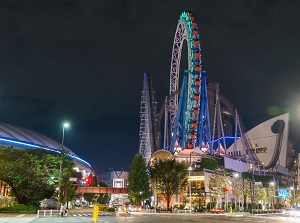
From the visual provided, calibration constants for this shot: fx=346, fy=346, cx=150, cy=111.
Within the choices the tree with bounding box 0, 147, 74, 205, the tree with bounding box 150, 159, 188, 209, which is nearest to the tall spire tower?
the tree with bounding box 150, 159, 188, 209

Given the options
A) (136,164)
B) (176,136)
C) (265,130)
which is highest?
(265,130)

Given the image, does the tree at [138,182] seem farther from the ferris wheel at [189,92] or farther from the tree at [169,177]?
the ferris wheel at [189,92]

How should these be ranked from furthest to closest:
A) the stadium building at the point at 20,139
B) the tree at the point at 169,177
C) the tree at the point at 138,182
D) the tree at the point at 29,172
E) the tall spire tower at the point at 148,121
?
the tall spire tower at the point at 148,121 → the stadium building at the point at 20,139 → the tree at the point at 138,182 → the tree at the point at 169,177 → the tree at the point at 29,172

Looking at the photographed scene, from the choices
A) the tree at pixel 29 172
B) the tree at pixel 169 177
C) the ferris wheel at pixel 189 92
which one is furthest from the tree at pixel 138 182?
the tree at pixel 29 172

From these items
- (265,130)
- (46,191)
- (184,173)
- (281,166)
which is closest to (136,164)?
(184,173)

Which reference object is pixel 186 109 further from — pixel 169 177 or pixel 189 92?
pixel 169 177

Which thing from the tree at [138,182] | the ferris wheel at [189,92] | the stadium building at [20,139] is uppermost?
the ferris wheel at [189,92]

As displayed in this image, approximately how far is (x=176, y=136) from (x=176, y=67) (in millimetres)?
20358

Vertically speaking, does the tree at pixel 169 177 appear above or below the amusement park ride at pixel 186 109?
below

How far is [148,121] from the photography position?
367ft

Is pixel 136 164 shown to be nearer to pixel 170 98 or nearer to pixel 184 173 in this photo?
pixel 184 173

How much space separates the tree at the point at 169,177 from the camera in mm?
72188

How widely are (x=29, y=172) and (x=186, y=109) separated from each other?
179 feet

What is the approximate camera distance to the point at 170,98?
109125mm
